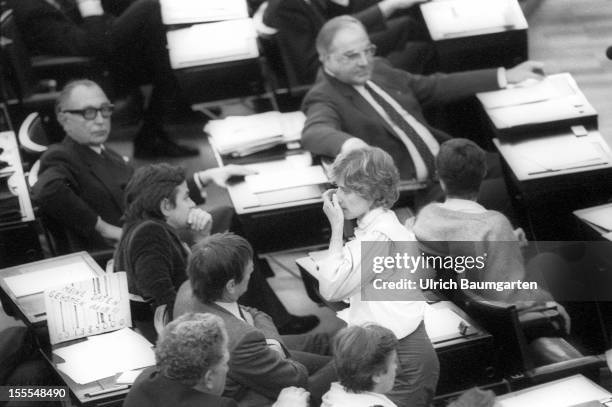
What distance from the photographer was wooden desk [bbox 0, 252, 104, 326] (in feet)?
12.6

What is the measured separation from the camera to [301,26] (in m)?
5.42

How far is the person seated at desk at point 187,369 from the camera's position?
3037 millimetres

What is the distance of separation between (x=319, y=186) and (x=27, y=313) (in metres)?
1.23

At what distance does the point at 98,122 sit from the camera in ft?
15.0

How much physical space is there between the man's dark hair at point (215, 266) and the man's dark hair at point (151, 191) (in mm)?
532

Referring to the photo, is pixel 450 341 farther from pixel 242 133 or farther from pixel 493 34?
pixel 493 34

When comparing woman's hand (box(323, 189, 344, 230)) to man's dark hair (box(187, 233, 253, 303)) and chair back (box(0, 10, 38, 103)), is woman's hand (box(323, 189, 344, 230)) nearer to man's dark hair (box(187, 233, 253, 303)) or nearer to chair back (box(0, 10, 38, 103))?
man's dark hair (box(187, 233, 253, 303))

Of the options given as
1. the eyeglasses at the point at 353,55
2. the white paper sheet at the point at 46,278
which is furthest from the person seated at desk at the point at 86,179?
the eyeglasses at the point at 353,55

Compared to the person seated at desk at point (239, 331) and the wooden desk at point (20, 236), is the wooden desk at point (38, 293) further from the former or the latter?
the person seated at desk at point (239, 331)

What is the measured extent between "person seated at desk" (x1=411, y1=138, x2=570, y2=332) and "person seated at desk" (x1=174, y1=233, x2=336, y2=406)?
0.64 meters

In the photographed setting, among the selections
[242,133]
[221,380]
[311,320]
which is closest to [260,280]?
[311,320]

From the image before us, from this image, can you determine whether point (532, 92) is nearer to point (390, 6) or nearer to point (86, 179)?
point (390, 6)

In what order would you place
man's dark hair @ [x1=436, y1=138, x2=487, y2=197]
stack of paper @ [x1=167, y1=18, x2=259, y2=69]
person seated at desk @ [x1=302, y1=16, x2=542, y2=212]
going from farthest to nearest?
stack of paper @ [x1=167, y1=18, x2=259, y2=69]
person seated at desk @ [x1=302, y1=16, x2=542, y2=212]
man's dark hair @ [x1=436, y1=138, x2=487, y2=197]

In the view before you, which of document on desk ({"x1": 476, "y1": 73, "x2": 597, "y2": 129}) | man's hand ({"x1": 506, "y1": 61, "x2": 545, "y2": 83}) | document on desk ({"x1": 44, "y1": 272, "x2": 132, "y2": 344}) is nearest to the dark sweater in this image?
document on desk ({"x1": 44, "y1": 272, "x2": 132, "y2": 344})
